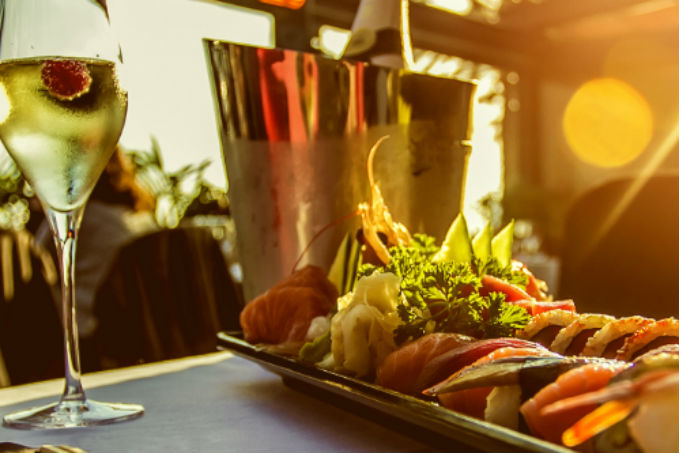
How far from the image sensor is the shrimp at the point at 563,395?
0.37m

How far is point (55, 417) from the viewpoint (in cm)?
54

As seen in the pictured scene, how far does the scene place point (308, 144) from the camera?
2.83 feet

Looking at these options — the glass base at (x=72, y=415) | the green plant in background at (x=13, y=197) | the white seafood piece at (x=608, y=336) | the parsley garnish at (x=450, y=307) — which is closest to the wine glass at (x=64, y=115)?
the glass base at (x=72, y=415)

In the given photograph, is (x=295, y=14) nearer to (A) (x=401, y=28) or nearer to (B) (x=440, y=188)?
(A) (x=401, y=28)

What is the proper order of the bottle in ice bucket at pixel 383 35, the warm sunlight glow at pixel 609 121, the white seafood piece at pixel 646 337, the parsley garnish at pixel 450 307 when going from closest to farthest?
the white seafood piece at pixel 646 337 → the parsley garnish at pixel 450 307 → the bottle in ice bucket at pixel 383 35 → the warm sunlight glow at pixel 609 121

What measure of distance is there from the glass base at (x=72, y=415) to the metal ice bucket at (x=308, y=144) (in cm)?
35

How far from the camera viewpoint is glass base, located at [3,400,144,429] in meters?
0.52

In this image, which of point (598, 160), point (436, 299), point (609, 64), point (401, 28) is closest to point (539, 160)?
point (598, 160)

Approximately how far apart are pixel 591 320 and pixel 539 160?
23.4 ft

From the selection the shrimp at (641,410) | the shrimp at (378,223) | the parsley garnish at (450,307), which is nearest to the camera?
the shrimp at (641,410)

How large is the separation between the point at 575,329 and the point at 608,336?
0.03m

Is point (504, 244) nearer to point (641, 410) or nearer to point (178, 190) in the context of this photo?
point (641, 410)

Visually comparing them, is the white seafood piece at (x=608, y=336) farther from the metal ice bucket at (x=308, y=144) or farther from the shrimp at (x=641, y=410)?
the metal ice bucket at (x=308, y=144)

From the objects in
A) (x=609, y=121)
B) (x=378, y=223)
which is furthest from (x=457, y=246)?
(x=609, y=121)
